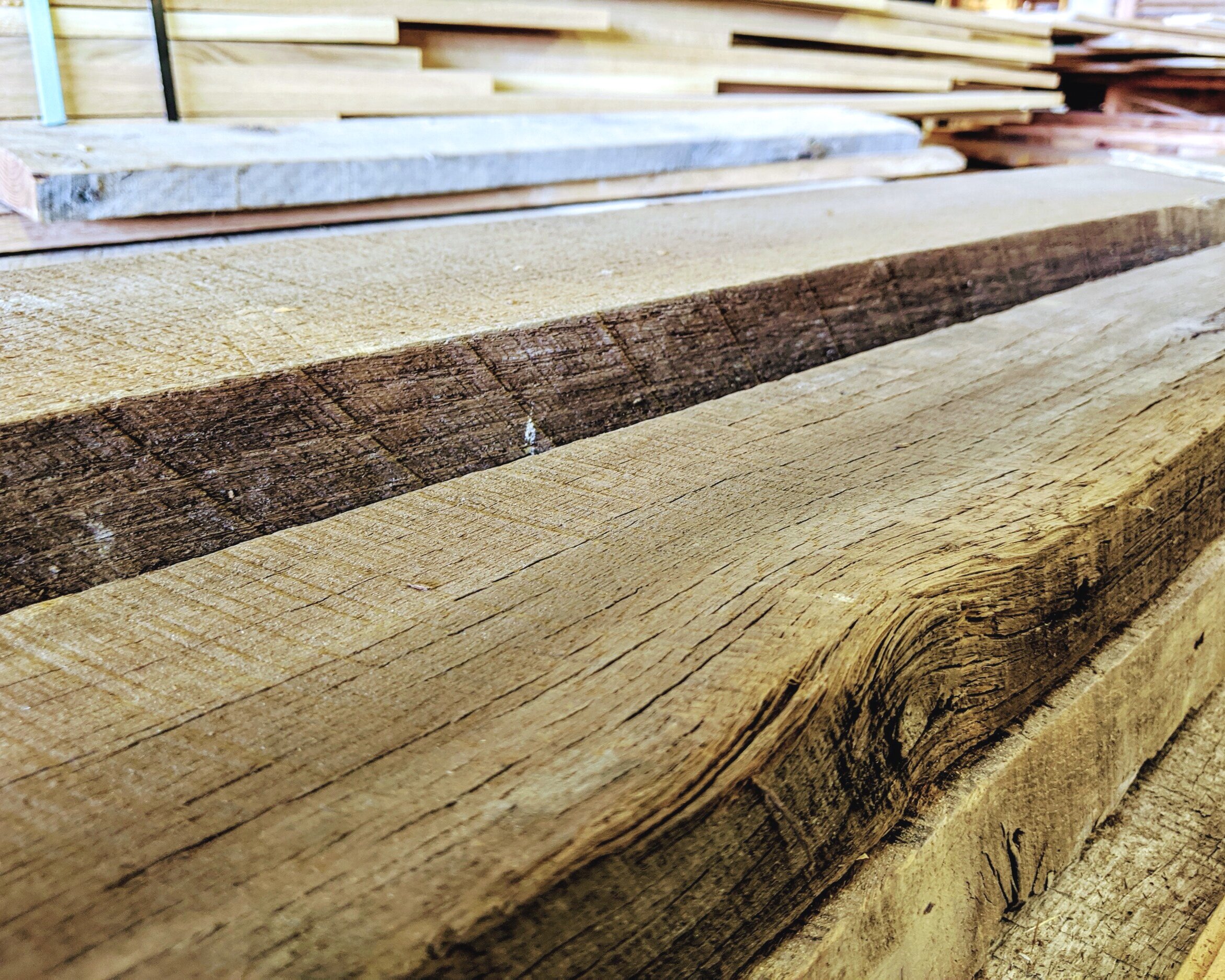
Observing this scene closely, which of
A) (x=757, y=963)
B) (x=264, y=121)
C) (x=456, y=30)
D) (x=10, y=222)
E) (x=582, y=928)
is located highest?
(x=456, y=30)

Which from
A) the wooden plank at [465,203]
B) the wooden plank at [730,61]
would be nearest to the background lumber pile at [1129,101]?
the wooden plank at [730,61]

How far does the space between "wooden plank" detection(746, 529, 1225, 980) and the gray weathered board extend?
→ 1.84 m

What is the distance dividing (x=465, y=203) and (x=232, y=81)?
0.80 metres

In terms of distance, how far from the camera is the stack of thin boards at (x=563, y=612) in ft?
1.63

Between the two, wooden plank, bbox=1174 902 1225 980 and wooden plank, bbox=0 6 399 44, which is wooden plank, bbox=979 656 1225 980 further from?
wooden plank, bbox=0 6 399 44

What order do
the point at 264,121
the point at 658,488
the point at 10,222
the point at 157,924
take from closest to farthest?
the point at 157,924, the point at 658,488, the point at 10,222, the point at 264,121

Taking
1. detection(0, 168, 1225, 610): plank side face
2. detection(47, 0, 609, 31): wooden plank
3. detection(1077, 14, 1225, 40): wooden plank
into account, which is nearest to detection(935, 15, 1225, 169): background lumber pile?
detection(1077, 14, 1225, 40): wooden plank

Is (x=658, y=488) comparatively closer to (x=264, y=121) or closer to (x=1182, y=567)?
(x=1182, y=567)

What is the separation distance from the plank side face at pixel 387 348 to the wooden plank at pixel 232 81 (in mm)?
1475

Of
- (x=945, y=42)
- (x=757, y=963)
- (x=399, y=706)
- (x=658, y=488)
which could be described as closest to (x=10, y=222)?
(x=658, y=488)

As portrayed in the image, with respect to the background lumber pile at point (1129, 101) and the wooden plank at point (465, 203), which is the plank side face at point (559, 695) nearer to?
the wooden plank at point (465, 203)

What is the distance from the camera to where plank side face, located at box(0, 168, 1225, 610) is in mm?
833

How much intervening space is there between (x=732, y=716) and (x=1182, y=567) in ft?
2.85

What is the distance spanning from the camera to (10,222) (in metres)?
2.25
